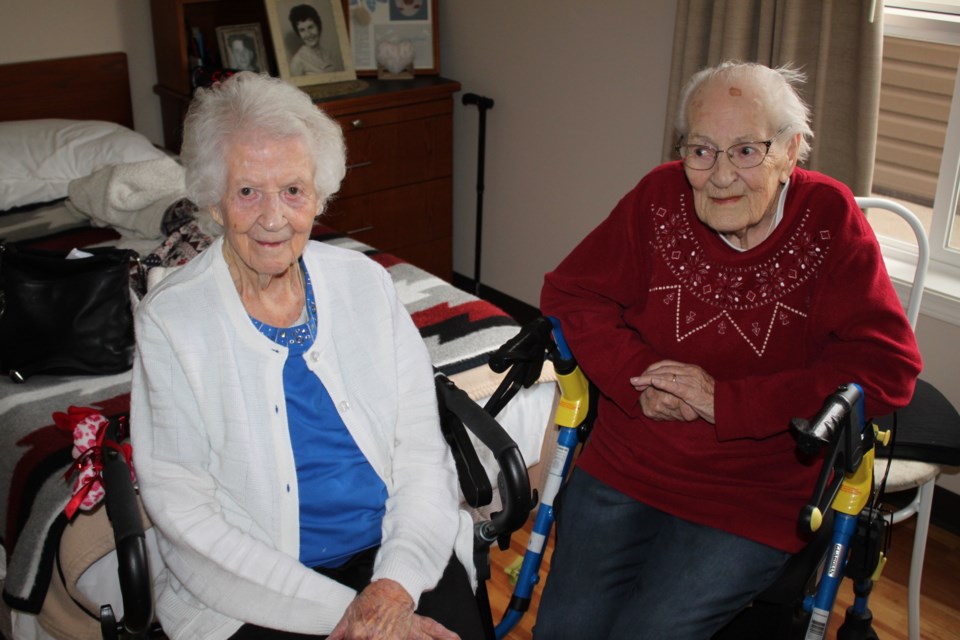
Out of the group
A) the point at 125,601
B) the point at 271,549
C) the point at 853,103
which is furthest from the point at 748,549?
the point at 853,103

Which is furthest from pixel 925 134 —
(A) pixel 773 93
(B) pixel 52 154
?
(B) pixel 52 154

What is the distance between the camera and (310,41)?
141 inches

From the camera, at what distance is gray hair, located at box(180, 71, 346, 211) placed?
1.56 meters

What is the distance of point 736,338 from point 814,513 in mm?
360

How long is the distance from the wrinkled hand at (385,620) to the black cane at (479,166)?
8.22 feet

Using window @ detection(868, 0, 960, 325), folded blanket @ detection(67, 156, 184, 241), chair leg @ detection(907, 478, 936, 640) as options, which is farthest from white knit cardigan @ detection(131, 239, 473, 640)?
window @ detection(868, 0, 960, 325)

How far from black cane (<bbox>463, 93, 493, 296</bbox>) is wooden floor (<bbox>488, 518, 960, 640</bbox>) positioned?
5.32 feet

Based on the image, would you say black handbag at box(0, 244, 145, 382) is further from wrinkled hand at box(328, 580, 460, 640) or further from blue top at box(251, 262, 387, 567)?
wrinkled hand at box(328, 580, 460, 640)

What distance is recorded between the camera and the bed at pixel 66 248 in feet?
5.90

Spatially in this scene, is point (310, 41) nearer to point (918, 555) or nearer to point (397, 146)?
point (397, 146)

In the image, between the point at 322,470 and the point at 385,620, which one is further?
the point at 322,470

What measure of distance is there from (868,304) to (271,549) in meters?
1.04

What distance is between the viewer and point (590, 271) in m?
1.86

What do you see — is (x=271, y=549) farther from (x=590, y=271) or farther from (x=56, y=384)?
(x=56, y=384)
